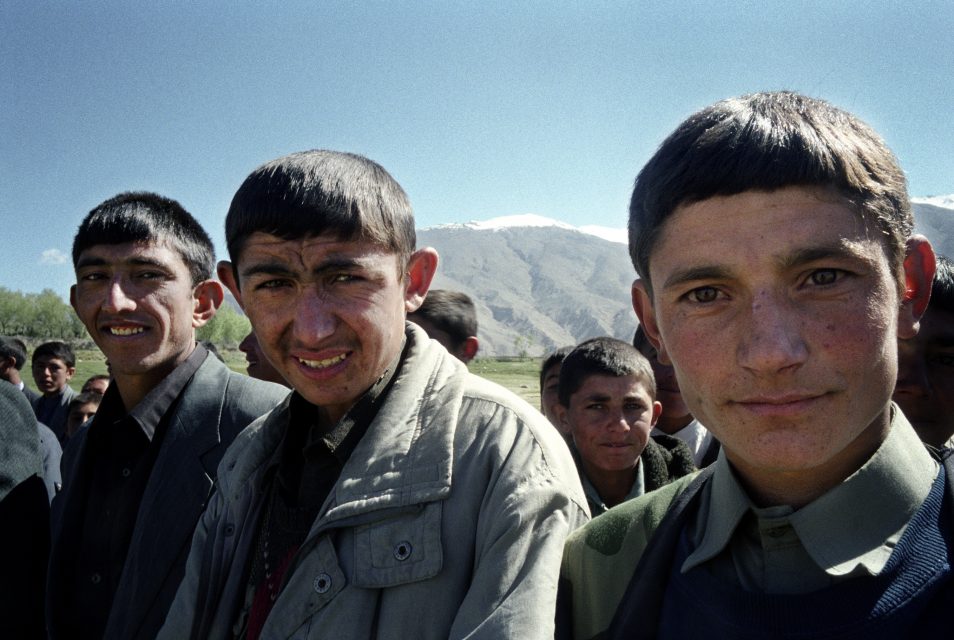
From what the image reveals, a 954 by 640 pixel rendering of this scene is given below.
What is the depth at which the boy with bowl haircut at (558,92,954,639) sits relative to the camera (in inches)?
46.6

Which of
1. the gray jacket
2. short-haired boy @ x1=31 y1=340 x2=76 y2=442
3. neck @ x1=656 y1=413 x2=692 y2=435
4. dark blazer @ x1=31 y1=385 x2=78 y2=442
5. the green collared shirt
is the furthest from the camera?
short-haired boy @ x1=31 y1=340 x2=76 y2=442

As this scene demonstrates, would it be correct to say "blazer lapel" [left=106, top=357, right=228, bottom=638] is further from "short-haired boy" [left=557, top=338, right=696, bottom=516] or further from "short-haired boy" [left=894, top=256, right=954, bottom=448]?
"short-haired boy" [left=894, top=256, right=954, bottom=448]

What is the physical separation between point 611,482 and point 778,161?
96.0 inches

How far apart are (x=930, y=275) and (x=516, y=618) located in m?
1.16

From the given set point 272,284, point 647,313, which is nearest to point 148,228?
point 272,284

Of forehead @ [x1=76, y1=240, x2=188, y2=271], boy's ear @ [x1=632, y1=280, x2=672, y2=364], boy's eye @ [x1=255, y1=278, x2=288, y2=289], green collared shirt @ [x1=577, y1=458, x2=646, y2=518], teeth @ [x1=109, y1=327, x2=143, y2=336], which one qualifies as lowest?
green collared shirt @ [x1=577, y1=458, x2=646, y2=518]

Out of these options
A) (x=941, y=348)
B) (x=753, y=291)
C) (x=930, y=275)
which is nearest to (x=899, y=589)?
(x=753, y=291)

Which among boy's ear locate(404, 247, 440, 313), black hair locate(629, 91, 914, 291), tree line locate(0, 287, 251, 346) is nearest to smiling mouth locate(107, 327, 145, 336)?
boy's ear locate(404, 247, 440, 313)

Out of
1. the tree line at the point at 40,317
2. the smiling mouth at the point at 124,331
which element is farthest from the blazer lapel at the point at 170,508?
the tree line at the point at 40,317

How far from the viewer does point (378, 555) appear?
154cm

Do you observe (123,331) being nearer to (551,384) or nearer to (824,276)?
(824,276)

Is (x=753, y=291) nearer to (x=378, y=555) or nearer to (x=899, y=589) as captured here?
(x=899, y=589)

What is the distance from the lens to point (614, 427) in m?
3.40

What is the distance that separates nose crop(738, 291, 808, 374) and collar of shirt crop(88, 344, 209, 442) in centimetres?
243
